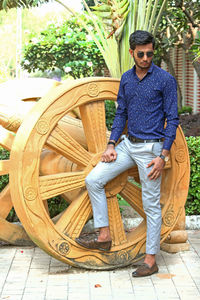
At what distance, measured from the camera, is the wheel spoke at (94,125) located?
170 inches

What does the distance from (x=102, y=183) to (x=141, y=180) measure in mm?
325

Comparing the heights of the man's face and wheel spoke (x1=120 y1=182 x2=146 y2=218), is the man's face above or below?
above

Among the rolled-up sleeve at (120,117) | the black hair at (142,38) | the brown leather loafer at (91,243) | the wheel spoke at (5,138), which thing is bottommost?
the brown leather loafer at (91,243)

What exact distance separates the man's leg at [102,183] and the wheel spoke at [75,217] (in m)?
0.11

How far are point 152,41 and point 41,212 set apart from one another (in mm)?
1624

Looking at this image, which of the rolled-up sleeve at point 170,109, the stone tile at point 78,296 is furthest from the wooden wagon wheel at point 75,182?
the rolled-up sleeve at point 170,109

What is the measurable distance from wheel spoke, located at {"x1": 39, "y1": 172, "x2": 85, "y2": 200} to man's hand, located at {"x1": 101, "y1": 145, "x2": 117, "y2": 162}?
23 centimetres

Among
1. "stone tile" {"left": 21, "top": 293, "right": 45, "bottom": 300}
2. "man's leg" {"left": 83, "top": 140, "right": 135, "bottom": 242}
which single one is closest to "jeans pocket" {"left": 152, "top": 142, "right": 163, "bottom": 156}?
"man's leg" {"left": 83, "top": 140, "right": 135, "bottom": 242}

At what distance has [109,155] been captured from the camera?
4191 mm

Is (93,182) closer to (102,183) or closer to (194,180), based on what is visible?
(102,183)

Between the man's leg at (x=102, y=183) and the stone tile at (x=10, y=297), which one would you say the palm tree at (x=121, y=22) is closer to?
the man's leg at (x=102, y=183)

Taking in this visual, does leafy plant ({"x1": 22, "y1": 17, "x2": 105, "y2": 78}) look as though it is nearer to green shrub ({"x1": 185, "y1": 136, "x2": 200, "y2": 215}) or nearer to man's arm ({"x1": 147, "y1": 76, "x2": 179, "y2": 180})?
green shrub ({"x1": 185, "y1": 136, "x2": 200, "y2": 215})

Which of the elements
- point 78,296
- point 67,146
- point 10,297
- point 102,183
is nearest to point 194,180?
point 102,183

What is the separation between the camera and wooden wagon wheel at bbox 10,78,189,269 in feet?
13.1
